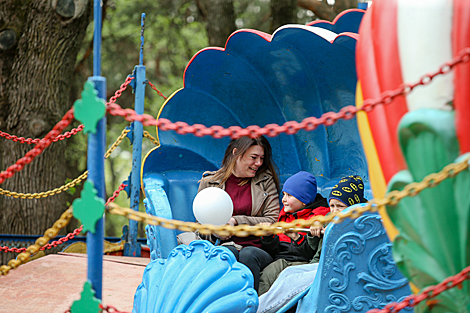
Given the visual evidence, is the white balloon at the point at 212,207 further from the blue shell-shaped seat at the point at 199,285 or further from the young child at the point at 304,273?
the young child at the point at 304,273

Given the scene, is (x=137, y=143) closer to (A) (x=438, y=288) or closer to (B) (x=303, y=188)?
(B) (x=303, y=188)

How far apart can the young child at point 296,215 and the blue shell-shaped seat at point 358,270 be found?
0.52m

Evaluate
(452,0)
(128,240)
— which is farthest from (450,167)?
(128,240)

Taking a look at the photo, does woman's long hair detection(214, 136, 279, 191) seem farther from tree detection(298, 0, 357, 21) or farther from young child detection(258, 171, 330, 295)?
tree detection(298, 0, 357, 21)

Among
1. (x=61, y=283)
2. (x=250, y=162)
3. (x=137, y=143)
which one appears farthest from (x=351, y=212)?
(x=137, y=143)

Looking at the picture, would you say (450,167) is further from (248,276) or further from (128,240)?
(128,240)

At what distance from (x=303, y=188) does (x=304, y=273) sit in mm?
629

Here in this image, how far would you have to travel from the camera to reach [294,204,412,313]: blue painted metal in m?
2.58

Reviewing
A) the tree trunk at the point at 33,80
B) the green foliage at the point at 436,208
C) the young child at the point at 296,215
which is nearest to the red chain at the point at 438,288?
the green foliage at the point at 436,208

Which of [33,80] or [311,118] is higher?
[33,80]

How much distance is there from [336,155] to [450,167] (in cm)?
219

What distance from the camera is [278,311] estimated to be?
2836 millimetres

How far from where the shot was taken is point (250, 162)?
145 inches

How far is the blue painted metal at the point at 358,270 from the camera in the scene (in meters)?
2.58
